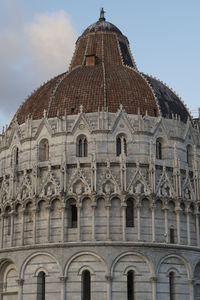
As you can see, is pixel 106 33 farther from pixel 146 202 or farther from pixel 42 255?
pixel 42 255

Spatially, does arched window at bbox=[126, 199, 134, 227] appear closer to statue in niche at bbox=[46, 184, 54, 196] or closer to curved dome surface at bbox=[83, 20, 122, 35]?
statue in niche at bbox=[46, 184, 54, 196]

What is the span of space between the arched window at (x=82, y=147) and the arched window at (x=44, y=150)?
2777 millimetres

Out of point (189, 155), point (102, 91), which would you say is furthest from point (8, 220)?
point (189, 155)

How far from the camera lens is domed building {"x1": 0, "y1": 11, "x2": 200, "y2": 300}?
131ft

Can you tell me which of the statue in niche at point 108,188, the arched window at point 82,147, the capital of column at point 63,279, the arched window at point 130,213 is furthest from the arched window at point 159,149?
the capital of column at point 63,279

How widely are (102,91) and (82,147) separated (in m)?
5.40

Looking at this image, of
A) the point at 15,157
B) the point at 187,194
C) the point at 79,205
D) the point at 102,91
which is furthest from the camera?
the point at 15,157

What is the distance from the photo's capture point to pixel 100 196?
40875mm

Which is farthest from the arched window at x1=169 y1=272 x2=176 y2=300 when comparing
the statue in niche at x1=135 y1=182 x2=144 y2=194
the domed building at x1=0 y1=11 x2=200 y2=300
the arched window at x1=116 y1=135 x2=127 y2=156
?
the arched window at x1=116 y1=135 x2=127 y2=156

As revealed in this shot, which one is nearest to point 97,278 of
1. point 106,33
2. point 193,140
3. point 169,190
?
point 169,190

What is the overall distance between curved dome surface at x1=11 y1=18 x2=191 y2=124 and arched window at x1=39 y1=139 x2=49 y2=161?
248cm

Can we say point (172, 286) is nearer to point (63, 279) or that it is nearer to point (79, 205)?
point (63, 279)

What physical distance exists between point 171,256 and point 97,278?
6059 millimetres

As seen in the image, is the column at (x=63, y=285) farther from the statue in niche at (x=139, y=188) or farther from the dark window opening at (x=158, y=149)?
the dark window opening at (x=158, y=149)
